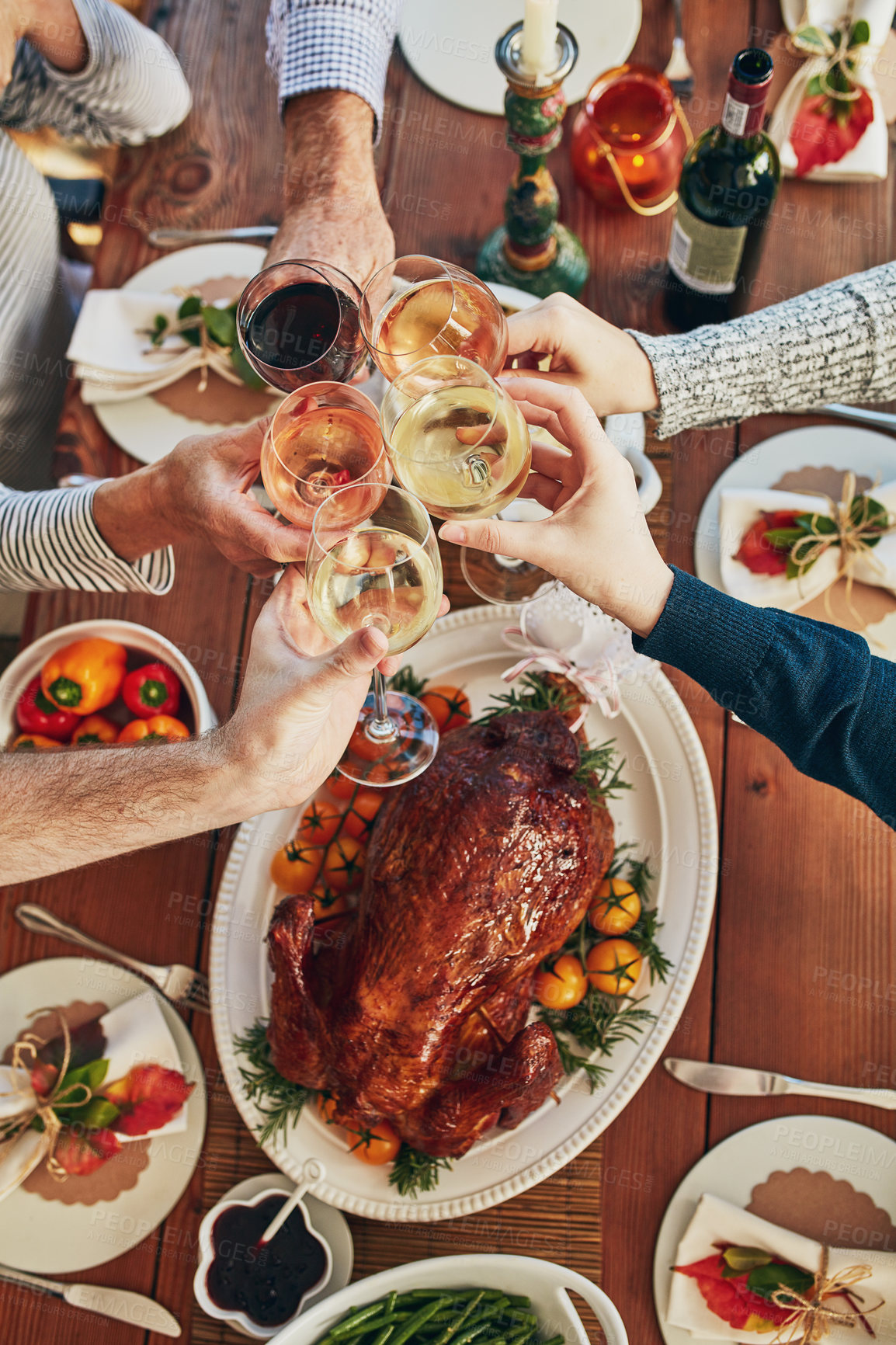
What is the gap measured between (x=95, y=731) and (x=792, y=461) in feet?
4.20

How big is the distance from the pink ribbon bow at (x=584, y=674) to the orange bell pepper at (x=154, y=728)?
0.53 meters

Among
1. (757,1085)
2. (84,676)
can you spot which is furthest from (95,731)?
(757,1085)

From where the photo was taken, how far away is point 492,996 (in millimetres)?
1433

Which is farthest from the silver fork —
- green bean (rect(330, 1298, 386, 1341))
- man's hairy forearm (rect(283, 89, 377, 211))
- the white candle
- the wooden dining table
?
the white candle

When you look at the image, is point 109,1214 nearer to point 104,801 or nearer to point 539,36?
point 104,801

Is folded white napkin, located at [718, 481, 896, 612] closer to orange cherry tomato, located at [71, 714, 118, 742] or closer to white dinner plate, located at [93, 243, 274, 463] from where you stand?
white dinner plate, located at [93, 243, 274, 463]

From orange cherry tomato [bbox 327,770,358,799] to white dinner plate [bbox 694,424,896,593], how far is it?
69 centimetres

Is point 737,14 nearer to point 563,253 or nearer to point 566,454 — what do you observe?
point 563,253

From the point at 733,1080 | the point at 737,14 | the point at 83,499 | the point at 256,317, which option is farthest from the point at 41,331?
the point at 733,1080

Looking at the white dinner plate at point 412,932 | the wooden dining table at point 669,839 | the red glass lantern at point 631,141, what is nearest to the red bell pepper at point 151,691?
the wooden dining table at point 669,839

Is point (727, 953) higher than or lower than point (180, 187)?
lower

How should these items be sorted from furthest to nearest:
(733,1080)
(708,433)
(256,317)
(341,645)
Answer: (708,433), (733,1080), (256,317), (341,645)

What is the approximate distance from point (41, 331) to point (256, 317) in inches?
34.3

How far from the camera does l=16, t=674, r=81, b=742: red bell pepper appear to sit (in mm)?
1604
